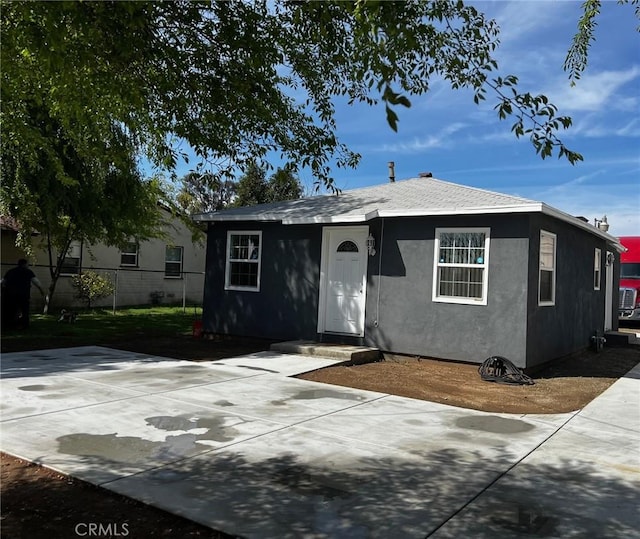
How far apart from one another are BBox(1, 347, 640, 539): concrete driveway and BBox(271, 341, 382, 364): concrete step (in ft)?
7.56

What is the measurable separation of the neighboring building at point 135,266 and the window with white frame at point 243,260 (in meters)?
7.41

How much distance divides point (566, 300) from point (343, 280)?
15.5ft

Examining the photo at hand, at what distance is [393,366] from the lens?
9.98 m

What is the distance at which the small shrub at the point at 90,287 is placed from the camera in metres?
18.1

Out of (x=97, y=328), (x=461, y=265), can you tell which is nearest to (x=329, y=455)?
(x=461, y=265)

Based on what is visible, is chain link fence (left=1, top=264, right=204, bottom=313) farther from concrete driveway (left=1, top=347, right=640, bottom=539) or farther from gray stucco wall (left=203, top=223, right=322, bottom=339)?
concrete driveway (left=1, top=347, right=640, bottom=539)

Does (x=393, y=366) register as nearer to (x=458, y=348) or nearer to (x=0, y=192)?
(x=458, y=348)

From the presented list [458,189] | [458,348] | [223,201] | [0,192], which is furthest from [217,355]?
[223,201]

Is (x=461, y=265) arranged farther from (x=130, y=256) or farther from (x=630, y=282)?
(x=130, y=256)

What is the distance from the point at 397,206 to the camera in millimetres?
10695

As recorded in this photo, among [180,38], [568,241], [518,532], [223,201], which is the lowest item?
[518,532]

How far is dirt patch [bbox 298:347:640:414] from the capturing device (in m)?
7.44

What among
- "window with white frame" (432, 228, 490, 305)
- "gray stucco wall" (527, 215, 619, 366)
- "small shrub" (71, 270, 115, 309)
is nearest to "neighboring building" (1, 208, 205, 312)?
"small shrub" (71, 270, 115, 309)

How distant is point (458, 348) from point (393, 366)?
1.23 m
